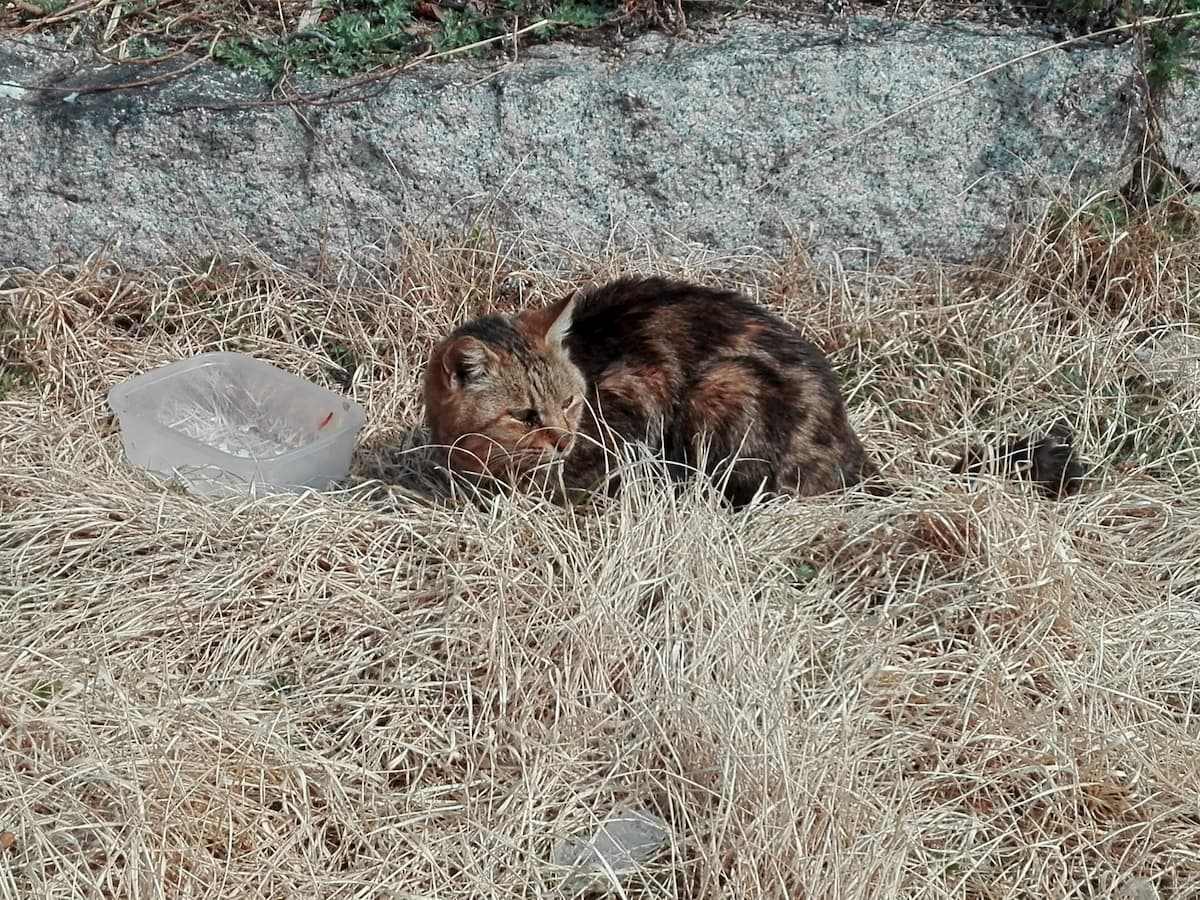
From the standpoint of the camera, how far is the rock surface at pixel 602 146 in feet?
15.7

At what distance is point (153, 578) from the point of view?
375cm

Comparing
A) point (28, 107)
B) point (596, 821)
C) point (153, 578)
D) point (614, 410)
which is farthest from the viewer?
point (28, 107)

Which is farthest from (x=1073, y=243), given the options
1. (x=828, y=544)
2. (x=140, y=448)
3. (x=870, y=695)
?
(x=140, y=448)

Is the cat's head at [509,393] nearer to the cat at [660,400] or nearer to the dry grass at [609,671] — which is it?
the cat at [660,400]

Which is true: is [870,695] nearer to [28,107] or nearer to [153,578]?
Answer: [153,578]

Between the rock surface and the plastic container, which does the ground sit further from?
the plastic container

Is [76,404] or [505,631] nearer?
[505,631]

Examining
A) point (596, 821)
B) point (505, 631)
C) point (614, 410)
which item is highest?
point (614, 410)

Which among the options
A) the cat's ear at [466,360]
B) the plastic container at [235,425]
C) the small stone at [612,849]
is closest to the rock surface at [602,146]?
the plastic container at [235,425]

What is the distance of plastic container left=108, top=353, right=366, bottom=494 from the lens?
163 inches

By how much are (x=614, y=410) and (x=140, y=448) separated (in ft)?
4.90

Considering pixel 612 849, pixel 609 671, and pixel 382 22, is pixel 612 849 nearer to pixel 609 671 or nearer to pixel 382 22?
pixel 609 671

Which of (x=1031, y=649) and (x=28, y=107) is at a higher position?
(x=28, y=107)

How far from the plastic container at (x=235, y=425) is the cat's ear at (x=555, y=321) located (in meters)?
0.69
